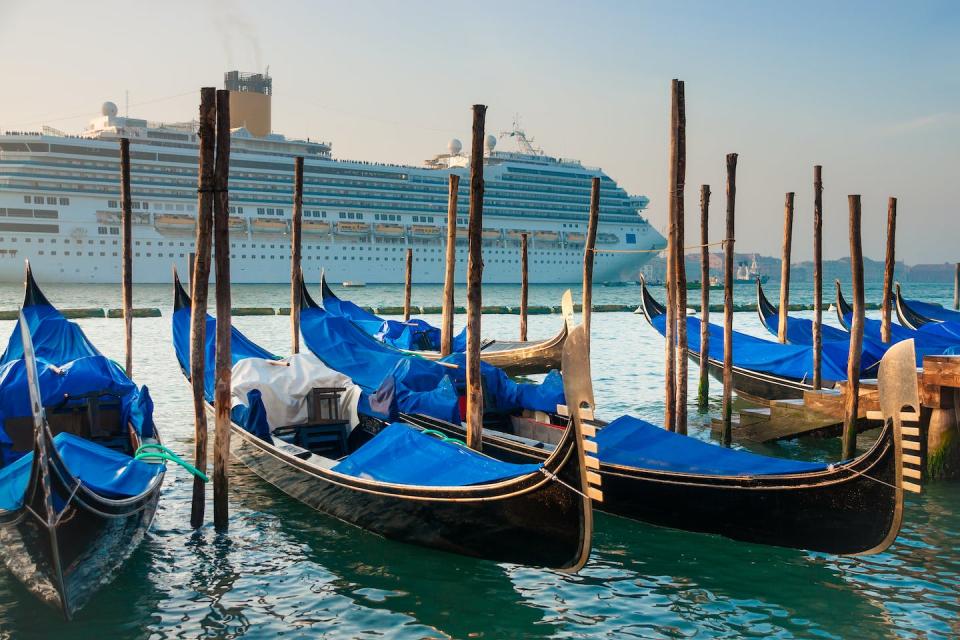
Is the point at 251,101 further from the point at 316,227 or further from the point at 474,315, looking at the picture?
the point at 474,315

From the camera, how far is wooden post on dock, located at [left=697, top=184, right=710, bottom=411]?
1066 cm

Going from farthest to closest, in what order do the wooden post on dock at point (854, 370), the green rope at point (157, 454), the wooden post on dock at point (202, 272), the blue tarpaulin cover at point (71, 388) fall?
1. the wooden post on dock at point (854, 370)
2. the blue tarpaulin cover at point (71, 388)
3. the wooden post on dock at point (202, 272)
4. the green rope at point (157, 454)

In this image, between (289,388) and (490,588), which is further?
(289,388)

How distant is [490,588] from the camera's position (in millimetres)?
5285

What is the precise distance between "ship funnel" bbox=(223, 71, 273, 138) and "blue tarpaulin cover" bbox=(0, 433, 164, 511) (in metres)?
54.1

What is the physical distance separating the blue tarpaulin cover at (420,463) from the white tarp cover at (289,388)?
176 cm

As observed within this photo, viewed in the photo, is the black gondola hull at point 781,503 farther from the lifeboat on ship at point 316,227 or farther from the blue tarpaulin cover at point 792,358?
the lifeboat on ship at point 316,227

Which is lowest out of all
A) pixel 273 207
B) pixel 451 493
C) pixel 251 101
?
pixel 451 493

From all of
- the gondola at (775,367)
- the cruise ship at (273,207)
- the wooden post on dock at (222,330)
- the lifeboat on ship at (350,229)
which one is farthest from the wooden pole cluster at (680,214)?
the lifeboat on ship at (350,229)

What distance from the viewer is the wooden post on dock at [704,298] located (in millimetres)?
10656

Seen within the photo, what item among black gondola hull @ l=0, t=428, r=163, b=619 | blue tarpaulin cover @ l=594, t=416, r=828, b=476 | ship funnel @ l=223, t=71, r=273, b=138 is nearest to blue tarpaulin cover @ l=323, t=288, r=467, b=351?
blue tarpaulin cover @ l=594, t=416, r=828, b=476

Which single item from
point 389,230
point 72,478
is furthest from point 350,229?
point 72,478

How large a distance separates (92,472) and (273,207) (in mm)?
45301

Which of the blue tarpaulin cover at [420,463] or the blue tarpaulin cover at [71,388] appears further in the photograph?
the blue tarpaulin cover at [71,388]
